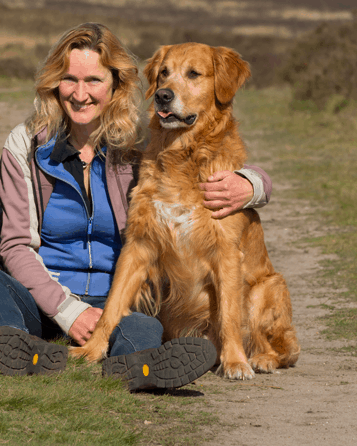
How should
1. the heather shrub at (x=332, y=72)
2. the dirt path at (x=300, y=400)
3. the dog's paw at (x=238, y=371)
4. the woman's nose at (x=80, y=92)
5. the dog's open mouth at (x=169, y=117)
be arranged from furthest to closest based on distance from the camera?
the heather shrub at (x=332, y=72), the dog's open mouth at (x=169, y=117), the woman's nose at (x=80, y=92), the dog's paw at (x=238, y=371), the dirt path at (x=300, y=400)

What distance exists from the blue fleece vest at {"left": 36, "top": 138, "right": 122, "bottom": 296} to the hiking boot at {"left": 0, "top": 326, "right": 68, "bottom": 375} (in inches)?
29.1

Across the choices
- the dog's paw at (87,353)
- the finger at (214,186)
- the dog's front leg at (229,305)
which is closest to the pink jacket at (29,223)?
the dog's paw at (87,353)

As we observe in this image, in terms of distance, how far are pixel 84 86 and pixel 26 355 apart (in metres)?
1.58

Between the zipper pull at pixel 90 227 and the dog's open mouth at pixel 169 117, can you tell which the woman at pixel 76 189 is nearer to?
the zipper pull at pixel 90 227

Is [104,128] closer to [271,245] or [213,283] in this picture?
[213,283]

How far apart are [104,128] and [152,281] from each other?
96 cm

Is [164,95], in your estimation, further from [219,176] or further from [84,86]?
[219,176]

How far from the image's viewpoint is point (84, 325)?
11.6ft

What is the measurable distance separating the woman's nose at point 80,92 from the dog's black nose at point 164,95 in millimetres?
422

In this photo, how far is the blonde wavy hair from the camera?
3.67 metres

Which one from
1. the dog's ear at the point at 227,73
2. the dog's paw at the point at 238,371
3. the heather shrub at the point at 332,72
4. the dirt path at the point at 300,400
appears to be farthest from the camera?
the heather shrub at the point at 332,72

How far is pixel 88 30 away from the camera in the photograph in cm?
368

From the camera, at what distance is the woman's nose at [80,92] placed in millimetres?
3623

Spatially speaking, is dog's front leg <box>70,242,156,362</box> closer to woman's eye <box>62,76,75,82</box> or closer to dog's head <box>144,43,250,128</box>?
dog's head <box>144,43,250,128</box>
